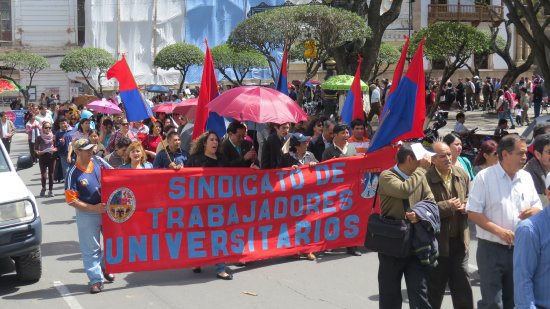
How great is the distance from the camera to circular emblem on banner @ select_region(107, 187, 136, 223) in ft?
24.3

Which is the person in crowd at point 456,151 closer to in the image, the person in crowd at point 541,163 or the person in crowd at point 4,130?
the person in crowd at point 541,163

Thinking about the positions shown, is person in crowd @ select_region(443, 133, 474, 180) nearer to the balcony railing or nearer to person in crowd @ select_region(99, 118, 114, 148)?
person in crowd @ select_region(99, 118, 114, 148)

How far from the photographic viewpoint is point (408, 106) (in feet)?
26.5

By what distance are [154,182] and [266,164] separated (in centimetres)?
139

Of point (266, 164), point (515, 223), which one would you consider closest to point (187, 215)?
point (266, 164)

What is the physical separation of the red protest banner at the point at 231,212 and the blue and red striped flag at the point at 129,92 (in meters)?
1.22

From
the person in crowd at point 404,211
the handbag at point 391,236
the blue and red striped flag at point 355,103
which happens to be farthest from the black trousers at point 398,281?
the blue and red striped flag at point 355,103

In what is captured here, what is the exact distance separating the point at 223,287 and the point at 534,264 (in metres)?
4.22

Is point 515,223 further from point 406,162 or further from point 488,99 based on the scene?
point 488,99

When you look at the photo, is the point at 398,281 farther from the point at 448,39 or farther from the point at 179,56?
the point at 179,56

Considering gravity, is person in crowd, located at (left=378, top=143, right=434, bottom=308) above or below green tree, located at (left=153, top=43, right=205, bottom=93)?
below

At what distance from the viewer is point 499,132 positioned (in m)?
13.6

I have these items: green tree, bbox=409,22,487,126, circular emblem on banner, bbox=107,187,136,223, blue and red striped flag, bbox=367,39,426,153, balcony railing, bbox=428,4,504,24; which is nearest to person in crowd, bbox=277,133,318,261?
blue and red striped flag, bbox=367,39,426,153

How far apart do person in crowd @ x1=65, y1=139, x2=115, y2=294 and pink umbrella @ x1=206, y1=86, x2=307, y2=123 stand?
1.80m
